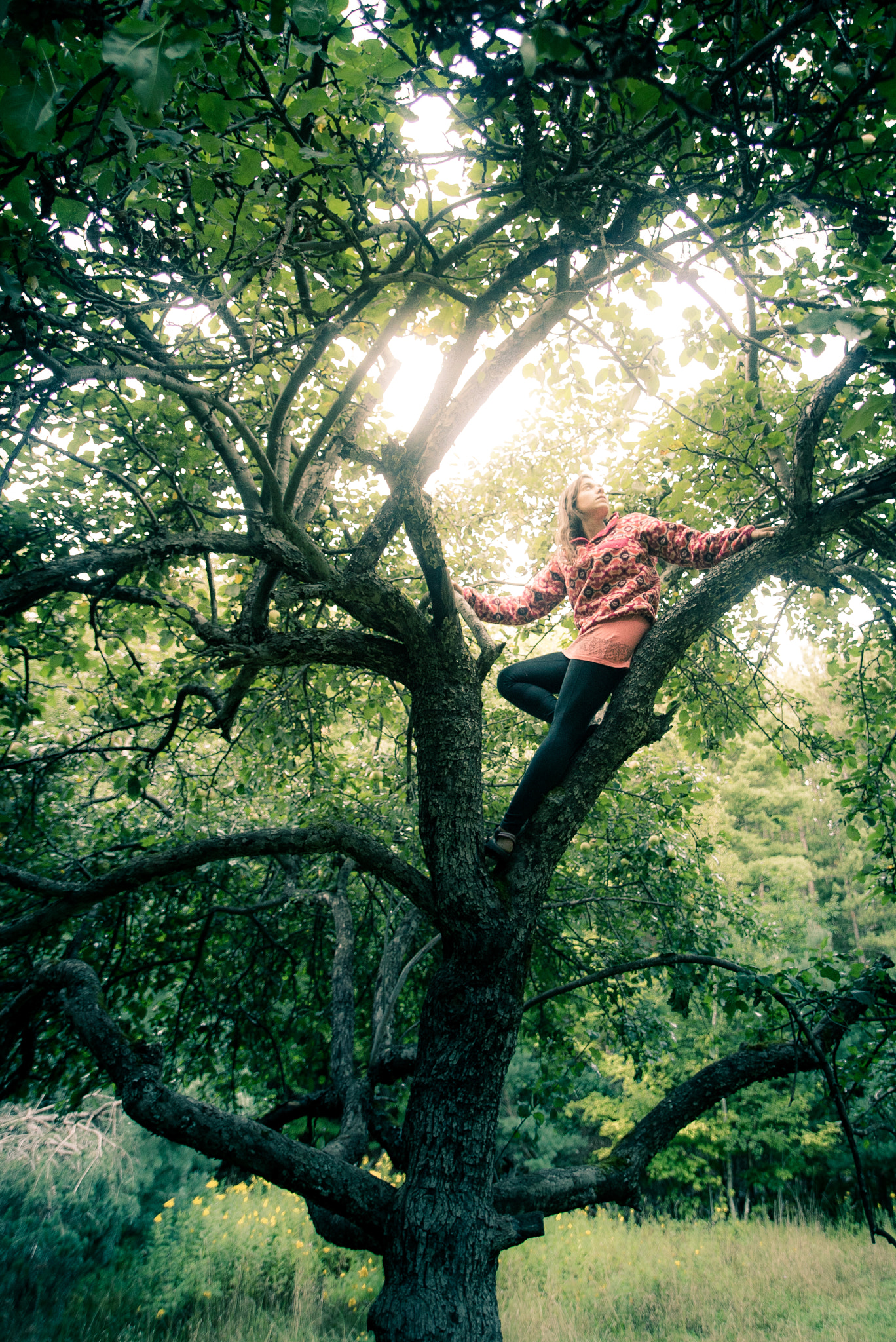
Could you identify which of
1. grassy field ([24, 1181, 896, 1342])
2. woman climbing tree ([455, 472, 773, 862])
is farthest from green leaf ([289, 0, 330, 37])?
grassy field ([24, 1181, 896, 1342])

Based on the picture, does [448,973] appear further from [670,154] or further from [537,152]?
[670,154]

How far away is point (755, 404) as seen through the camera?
326 cm

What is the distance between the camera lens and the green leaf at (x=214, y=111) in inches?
56.7

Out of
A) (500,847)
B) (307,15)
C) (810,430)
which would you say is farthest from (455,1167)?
(307,15)

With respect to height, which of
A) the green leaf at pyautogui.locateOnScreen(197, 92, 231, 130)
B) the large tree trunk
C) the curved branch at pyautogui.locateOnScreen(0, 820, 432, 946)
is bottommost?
the large tree trunk

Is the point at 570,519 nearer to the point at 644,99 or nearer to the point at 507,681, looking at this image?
the point at 507,681

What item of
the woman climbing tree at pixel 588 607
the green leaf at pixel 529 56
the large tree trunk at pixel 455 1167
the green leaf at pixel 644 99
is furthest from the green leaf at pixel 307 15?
the large tree trunk at pixel 455 1167

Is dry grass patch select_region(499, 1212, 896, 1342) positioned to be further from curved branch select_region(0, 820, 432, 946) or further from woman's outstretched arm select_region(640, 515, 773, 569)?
woman's outstretched arm select_region(640, 515, 773, 569)

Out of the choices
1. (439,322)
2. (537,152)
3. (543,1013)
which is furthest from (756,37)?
(543,1013)

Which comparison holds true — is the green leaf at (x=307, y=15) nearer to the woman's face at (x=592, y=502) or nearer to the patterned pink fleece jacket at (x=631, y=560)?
the patterned pink fleece jacket at (x=631, y=560)

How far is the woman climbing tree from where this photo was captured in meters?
2.34

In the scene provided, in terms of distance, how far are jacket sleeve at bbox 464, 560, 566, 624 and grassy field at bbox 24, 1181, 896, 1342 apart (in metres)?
6.48

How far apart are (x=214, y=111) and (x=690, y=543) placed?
2063mm

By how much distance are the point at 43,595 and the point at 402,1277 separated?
246cm
